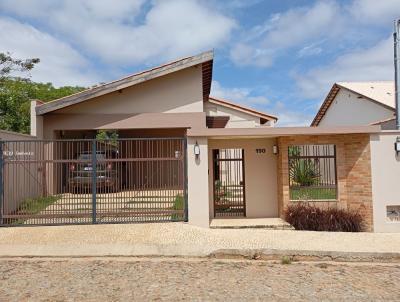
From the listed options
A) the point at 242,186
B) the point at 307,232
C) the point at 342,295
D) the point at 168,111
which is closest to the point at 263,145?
the point at 242,186

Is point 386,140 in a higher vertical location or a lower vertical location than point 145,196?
higher

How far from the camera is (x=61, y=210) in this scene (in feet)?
32.8

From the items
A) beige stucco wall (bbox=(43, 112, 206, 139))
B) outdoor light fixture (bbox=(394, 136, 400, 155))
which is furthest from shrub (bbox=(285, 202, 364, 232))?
beige stucco wall (bbox=(43, 112, 206, 139))

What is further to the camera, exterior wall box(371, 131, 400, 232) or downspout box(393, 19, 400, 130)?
downspout box(393, 19, 400, 130)

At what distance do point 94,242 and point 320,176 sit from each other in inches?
237

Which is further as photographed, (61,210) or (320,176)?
(320,176)

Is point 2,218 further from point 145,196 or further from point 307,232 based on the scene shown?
point 307,232

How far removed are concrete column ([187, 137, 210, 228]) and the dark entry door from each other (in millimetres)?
1445

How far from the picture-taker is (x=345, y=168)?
10555mm

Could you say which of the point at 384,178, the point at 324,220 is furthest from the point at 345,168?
the point at 324,220

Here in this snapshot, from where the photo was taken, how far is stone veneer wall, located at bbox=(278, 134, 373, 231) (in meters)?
10.3

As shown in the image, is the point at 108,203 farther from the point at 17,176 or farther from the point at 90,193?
the point at 17,176

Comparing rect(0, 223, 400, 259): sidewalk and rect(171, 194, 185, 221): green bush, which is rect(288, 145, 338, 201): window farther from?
rect(171, 194, 185, 221): green bush

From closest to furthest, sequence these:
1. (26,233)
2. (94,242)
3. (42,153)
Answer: (94,242), (26,233), (42,153)
